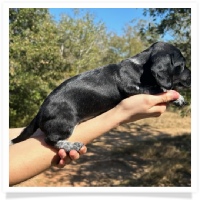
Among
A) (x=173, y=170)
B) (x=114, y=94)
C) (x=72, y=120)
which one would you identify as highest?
(x=114, y=94)

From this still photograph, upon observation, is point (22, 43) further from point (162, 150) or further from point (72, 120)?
point (162, 150)

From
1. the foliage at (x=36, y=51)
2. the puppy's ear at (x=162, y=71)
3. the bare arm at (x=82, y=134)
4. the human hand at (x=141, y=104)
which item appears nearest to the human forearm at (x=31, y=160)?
the bare arm at (x=82, y=134)

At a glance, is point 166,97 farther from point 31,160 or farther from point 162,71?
point 31,160

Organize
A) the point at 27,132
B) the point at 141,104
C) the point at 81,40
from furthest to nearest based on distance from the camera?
the point at 81,40, the point at 27,132, the point at 141,104

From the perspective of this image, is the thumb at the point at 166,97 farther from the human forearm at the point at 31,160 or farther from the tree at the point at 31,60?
the tree at the point at 31,60

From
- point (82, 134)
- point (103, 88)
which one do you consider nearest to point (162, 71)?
point (103, 88)

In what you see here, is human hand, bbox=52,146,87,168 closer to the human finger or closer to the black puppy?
the black puppy
